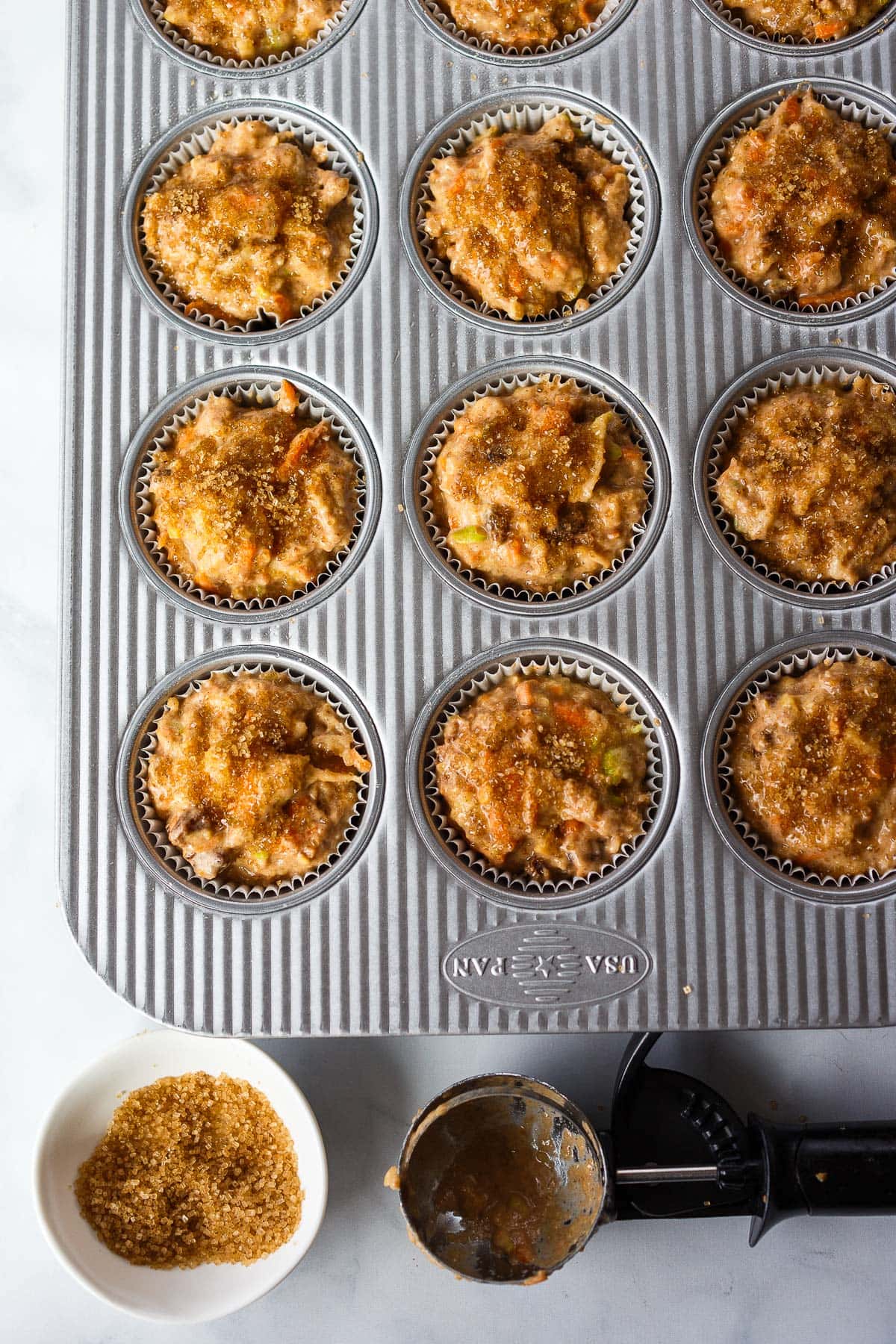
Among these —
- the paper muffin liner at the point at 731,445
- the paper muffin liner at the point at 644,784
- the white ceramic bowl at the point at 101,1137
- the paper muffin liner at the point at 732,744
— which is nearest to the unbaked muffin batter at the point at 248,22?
the paper muffin liner at the point at 731,445

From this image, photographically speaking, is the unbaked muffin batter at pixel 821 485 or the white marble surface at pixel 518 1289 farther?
the white marble surface at pixel 518 1289

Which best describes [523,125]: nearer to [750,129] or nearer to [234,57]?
[750,129]

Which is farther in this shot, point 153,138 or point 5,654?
point 5,654

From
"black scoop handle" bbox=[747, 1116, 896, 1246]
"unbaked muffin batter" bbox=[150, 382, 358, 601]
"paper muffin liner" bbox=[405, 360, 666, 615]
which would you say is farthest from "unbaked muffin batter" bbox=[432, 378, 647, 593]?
"black scoop handle" bbox=[747, 1116, 896, 1246]

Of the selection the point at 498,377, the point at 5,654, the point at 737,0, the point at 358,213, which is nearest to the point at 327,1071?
the point at 5,654

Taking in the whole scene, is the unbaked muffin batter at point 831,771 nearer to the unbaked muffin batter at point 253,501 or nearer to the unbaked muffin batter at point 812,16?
the unbaked muffin batter at point 253,501

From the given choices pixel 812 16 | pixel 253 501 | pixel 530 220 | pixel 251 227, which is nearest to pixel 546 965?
pixel 253 501

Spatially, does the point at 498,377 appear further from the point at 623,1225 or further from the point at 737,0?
the point at 623,1225
